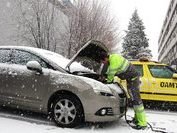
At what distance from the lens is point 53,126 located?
715cm

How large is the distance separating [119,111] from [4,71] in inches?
101

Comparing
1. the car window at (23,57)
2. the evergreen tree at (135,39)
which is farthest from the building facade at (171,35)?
the car window at (23,57)

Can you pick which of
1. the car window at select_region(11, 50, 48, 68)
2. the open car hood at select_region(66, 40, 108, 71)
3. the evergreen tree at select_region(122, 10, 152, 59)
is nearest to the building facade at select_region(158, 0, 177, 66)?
the evergreen tree at select_region(122, 10, 152, 59)

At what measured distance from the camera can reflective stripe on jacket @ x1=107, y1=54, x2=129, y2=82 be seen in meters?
7.42

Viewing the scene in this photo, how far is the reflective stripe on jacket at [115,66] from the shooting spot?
742 cm

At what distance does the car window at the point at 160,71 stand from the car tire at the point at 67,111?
15.1ft

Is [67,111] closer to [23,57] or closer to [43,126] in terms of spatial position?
[43,126]

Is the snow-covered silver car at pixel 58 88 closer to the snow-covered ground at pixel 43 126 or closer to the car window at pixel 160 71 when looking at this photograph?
the snow-covered ground at pixel 43 126

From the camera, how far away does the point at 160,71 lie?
36.5ft

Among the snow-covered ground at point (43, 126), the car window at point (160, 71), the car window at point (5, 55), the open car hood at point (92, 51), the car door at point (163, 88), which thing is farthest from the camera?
the car window at point (160, 71)

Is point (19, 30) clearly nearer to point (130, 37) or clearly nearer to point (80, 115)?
point (80, 115)

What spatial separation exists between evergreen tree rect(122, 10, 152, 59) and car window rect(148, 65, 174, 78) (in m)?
40.6

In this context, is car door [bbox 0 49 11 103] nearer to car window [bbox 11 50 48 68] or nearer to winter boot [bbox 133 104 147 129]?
car window [bbox 11 50 48 68]

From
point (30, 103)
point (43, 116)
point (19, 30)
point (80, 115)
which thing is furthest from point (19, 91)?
point (19, 30)
